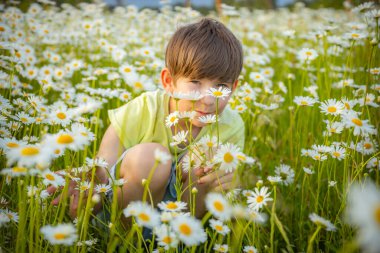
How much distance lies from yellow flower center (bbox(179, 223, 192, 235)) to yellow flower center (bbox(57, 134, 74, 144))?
254 mm

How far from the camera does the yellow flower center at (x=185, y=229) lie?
21.7 inches

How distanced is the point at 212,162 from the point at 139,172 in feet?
0.82

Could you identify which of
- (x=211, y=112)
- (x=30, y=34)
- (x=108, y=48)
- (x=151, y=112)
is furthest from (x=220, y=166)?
(x=30, y=34)

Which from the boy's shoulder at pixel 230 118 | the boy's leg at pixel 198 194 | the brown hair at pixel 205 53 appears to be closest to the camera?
the boy's leg at pixel 198 194

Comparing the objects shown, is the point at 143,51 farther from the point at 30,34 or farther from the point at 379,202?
the point at 379,202

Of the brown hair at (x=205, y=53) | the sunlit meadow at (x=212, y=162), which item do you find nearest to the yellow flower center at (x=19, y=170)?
the sunlit meadow at (x=212, y=162)

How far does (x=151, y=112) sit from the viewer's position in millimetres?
1231

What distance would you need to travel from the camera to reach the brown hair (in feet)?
3.86

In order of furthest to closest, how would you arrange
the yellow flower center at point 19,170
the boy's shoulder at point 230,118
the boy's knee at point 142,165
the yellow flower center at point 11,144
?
the boy's shoulder at point 230,118 < the boy's knee at point 142,165 < the yellow flower center at point 11,144 < the yellow flower center at point 19,170

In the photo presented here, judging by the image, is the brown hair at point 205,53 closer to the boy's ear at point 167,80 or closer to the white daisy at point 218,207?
the boy's ear at point 167,80

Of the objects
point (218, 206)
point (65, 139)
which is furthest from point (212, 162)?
point (65, 139)

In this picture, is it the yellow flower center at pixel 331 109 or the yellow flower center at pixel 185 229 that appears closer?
the yellow flower center at pixel 185 229

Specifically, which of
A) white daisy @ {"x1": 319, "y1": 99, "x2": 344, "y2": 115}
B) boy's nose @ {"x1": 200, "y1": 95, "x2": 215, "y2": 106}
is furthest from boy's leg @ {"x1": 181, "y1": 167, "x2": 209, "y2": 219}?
white daisy @ {"x1": 319, "y1": 99, "x2": 344, "y2": 115}

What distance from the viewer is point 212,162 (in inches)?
30.6
